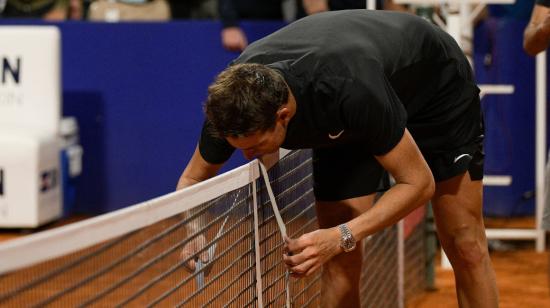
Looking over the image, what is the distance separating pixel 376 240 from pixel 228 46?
303 cm

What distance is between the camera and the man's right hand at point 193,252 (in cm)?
276

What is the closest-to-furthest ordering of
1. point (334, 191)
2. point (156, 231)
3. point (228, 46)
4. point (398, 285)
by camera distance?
point (156, 231), point (334, 191), point (398, 285), point (228, 46)

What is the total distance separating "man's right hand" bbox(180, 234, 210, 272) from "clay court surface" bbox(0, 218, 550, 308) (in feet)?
10.0

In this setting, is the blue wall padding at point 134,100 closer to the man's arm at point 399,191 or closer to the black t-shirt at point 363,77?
the black t-shirt at point 363,77

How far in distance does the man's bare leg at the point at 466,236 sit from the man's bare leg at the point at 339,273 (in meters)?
0.26

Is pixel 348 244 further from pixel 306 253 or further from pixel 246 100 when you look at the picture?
pixel 246 100

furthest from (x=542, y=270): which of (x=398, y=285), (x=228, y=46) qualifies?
(x=228, y=46)

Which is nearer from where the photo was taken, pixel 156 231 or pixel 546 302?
pixel 156 231

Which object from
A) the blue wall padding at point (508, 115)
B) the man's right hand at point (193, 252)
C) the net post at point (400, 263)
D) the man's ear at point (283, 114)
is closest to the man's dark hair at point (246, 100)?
the man's ear at point (283, 114)

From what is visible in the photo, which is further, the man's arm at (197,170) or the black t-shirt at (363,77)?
the man's arm at (197,170)

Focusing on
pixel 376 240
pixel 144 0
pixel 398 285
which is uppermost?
pixel 144 0

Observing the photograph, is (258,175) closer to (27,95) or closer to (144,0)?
(27,95)

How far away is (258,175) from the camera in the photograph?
324 cm

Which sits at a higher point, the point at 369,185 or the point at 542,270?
the point at 369,185
